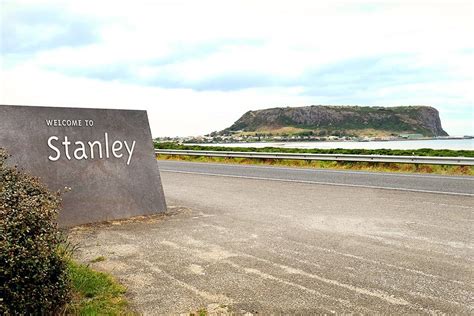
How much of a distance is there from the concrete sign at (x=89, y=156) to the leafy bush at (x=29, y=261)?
12.7 feet

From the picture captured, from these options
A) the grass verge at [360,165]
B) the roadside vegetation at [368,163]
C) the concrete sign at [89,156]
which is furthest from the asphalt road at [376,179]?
the concrete sign at [89,156]

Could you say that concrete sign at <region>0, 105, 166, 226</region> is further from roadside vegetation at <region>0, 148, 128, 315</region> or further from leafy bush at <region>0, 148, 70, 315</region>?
leafy bush at <region>0, 148, 70, 315</region>

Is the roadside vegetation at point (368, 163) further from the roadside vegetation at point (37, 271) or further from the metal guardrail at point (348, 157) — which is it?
the roadside vegetation at point (37, 271)

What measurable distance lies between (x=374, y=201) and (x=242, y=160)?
48.2 ft

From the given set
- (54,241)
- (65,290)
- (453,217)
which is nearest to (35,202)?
(54,241)

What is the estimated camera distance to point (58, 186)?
311 inches

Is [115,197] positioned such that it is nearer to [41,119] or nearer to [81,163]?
[81,163]

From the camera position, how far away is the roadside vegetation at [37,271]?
3.30 m

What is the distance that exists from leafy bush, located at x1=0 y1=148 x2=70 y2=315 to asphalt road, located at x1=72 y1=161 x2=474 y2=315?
901mm

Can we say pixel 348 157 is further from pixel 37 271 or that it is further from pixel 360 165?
pixel 37 271

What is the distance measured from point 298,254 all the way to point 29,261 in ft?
12.1

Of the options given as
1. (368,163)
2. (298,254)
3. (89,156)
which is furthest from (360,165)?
(298,254)

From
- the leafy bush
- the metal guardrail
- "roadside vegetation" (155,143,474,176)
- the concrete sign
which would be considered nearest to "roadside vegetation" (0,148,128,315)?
the leafy bush

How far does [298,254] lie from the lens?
604cm
